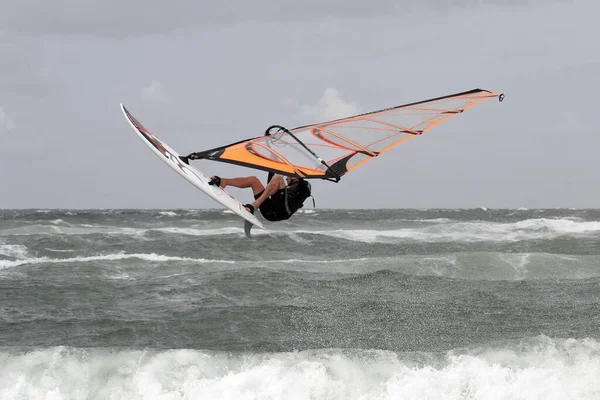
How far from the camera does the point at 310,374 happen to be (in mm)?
7230

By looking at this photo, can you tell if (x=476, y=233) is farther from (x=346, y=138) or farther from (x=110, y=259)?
(x=346, y=138)

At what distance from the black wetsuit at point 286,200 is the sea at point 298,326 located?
171 cm

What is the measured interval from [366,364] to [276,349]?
1080 mm

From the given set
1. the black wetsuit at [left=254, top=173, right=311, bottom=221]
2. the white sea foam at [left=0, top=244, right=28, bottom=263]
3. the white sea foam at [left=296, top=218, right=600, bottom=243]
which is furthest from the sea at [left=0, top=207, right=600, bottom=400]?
the white sea foam at [left=296, top=218, right=600, bottom=243]

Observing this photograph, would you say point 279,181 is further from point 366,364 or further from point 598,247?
point 598,247

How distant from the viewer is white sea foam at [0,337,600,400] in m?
7.02

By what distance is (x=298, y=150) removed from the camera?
6691 millimetres

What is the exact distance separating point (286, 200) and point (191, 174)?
2.88 ft

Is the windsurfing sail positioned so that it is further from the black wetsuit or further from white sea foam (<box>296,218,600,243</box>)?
white sea foam (<box>296,218,600,243</box>)

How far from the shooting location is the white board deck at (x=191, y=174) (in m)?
6.51

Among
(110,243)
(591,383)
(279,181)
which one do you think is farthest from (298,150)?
(110,243)

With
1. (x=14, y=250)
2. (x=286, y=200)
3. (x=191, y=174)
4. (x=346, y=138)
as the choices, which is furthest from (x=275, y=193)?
(x=14, y=250)

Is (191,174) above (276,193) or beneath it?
above

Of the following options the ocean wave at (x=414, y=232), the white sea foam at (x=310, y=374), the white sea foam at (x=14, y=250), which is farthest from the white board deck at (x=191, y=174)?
the ocean wave at (x=414, y=232)
